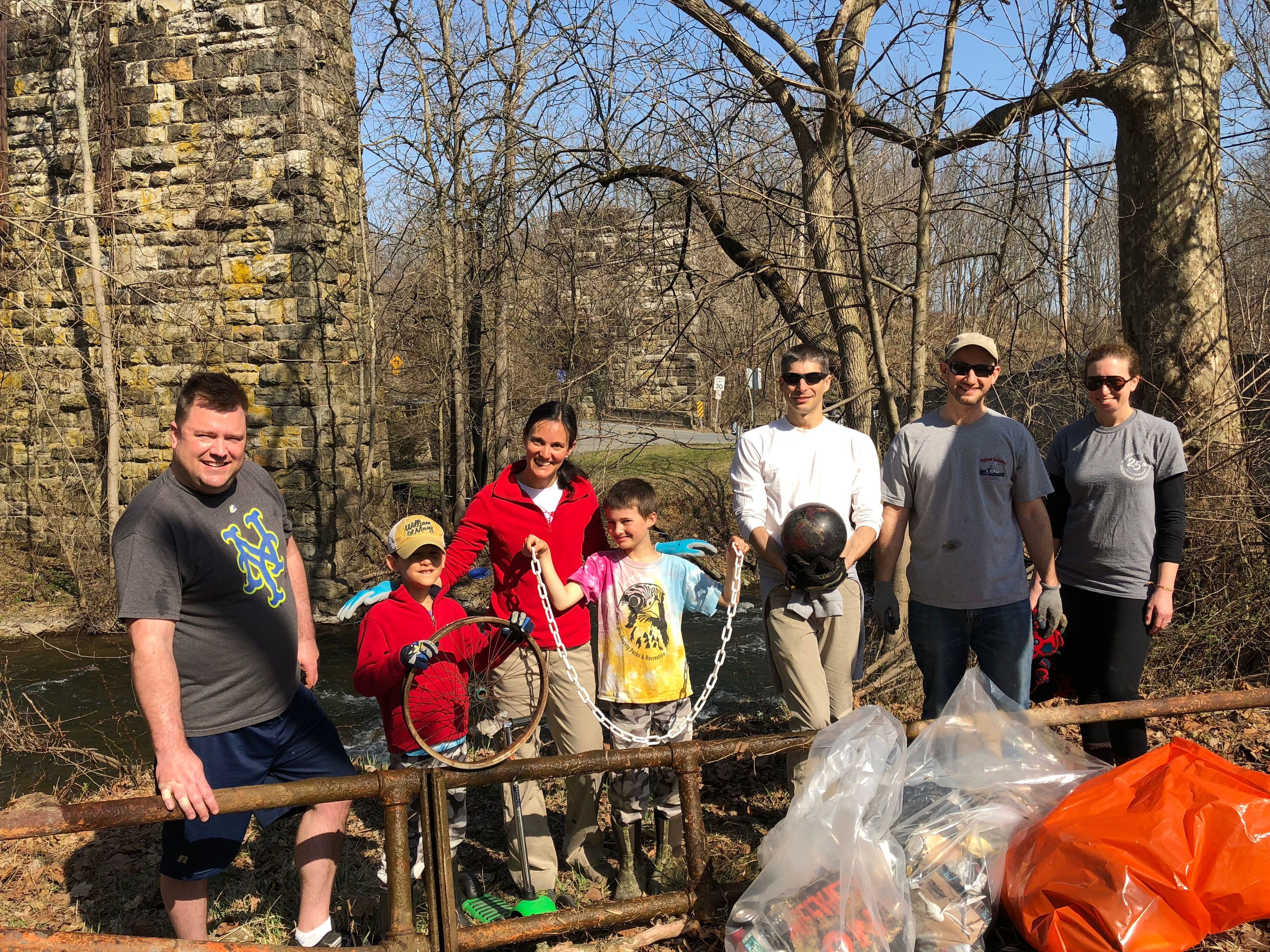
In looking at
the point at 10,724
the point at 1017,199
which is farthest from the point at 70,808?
the point at 1017,199

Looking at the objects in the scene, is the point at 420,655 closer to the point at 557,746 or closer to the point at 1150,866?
the point at 557,746

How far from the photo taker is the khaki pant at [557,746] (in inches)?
142

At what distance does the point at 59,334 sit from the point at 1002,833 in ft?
39.8

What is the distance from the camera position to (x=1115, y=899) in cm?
246

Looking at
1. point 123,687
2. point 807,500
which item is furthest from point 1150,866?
point 123,687

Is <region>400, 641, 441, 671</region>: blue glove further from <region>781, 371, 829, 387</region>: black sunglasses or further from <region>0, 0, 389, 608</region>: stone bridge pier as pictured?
<region>0, 0, 389, 608</region>: stone bridge pier

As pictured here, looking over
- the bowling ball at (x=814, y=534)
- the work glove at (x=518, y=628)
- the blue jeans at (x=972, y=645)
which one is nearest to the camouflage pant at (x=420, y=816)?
the work glove at (x=518, y=628)

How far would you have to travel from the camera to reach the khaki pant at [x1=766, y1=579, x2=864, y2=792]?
3.62 m

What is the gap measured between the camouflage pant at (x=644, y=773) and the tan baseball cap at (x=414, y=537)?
38.1 inches

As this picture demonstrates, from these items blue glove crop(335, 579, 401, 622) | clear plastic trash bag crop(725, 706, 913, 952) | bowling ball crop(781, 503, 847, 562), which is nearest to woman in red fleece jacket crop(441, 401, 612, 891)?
blue glove crop(335, 579, 401, 622)

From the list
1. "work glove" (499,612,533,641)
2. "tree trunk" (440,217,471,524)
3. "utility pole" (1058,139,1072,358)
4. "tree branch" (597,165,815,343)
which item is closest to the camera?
"work glove" (499,612,533,641)

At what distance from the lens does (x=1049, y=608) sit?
376 cm

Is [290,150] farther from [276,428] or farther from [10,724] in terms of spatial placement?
[10,724]

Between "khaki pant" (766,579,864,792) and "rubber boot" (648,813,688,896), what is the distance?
0.49 metres
